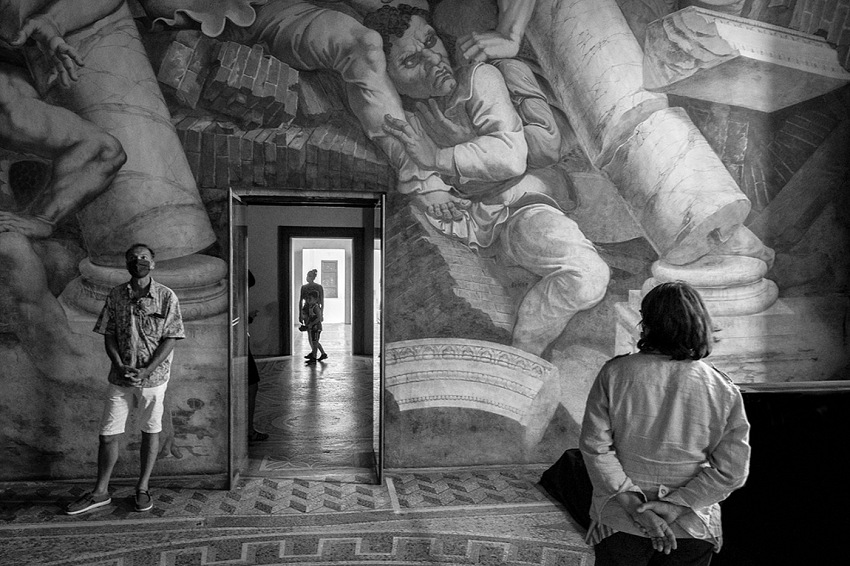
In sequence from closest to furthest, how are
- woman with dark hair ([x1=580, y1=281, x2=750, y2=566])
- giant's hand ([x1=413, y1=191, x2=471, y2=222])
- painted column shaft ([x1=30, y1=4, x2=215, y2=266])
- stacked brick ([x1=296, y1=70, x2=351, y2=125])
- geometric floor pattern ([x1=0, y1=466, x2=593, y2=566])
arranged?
woman with dark hair ([x1=580, y1=281, x2=750, y2=566]) → geometric floor pattern ([x1=0, y1=466, x2=593, y2=566]) → painted column shaft ([x1=30, y1=4, x2=215, y2=266]) → stacked brick ([x1=296, y1=70, x2=351, y2=125]) → giant's hand ([x1=413, y1=191, x2=471, y2=222])

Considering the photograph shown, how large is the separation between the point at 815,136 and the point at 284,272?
7.36 meters

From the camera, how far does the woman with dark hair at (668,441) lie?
1.79 m

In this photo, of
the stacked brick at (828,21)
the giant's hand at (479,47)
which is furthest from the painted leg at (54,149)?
the stacked brick at (828,21)

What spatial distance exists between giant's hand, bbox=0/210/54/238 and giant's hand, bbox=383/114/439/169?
8.32 feet

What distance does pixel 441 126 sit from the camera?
4.74 meters

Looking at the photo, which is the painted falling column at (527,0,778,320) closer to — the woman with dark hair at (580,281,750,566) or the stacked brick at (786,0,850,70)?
the stacked brick at (786,0,850,70)

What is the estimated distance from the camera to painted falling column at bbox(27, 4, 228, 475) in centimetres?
432

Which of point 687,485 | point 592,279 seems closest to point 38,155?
point 592,279

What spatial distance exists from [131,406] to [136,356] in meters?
0.37

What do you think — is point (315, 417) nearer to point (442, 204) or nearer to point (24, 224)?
point (442, 204)

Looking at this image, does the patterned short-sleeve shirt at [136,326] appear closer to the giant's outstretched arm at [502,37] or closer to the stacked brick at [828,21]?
the giant's outstretched arm at [502,37]

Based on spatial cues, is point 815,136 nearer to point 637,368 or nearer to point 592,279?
point 592,279

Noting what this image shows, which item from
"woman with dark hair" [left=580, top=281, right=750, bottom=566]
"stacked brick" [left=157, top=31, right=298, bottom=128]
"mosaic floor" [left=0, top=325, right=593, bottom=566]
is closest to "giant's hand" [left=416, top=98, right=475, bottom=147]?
"stacked brick" [left=157, top=31, right=298, bottom=128]

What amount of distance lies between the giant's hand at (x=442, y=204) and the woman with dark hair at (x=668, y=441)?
9.64ft
